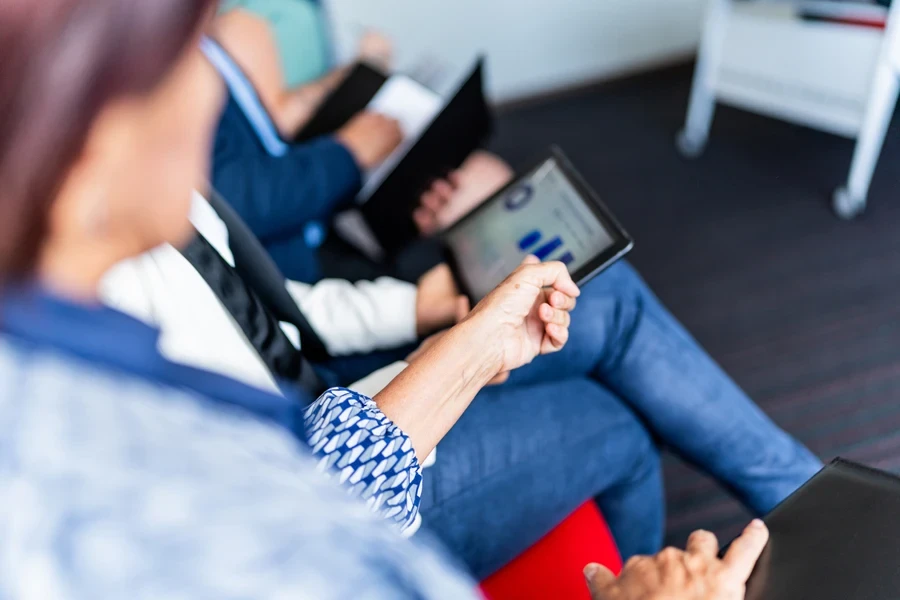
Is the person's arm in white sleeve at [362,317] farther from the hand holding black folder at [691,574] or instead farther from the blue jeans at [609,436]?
the hand holding black folder at [691,574]

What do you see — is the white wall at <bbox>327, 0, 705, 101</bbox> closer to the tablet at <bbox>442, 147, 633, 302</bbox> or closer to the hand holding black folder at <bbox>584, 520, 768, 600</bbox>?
the tablet at <bbox>442, 147, 633, 302</bbox>

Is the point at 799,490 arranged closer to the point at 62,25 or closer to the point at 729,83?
the point at 62,25

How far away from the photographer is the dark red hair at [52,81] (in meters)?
0.27

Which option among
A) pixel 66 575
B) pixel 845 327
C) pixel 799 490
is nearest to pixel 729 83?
pixel 845 327

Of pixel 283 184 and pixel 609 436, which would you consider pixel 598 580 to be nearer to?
pixel 609 436

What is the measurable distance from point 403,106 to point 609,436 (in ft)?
2.47

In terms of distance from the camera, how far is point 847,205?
60.9 inches

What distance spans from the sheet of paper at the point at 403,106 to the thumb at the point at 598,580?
0.81m

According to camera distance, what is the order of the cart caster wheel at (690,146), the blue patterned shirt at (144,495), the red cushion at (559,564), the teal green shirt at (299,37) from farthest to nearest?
the cart caster wheel at (690,146)
the teal green shirt at (299,37)
the red cushion at (559,564)
the blue patterned shirt at (144,495)

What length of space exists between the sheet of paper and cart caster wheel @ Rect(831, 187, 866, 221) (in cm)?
99

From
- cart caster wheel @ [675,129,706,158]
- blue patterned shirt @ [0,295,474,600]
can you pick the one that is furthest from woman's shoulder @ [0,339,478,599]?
cart caster wheel @ [675,129,706,158]

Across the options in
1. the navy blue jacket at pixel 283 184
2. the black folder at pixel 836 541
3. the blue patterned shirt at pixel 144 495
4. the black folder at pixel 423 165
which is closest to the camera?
the blue patterned shirt at pixel 144 495

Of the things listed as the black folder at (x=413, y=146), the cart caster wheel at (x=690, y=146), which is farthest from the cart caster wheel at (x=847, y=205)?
the black folder at (x=413, y=146)

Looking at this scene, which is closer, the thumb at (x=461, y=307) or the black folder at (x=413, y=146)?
the thumb at (x=461, y=307)
